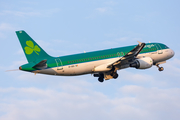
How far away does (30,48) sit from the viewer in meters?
50.8

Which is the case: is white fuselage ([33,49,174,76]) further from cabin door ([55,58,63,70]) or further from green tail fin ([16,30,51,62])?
green tail fin ([16,30,51,62])

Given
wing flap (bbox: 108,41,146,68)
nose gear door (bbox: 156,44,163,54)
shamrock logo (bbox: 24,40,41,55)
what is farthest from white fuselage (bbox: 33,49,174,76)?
shamrock logo (bbox: 24,40,41,55)

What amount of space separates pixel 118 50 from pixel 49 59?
12.1 meters

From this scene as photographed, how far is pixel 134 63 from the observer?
53.1m

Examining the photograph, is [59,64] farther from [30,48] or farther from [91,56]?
[91,56]

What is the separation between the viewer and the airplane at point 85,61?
49.5 m

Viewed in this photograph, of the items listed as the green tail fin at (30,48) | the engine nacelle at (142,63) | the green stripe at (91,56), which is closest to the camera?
the green tail fin at (30,48)

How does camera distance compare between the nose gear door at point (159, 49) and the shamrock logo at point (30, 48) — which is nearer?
the shamrock logo at point (30, 48)

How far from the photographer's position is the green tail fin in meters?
50.3

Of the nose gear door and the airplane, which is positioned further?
the nose gear door

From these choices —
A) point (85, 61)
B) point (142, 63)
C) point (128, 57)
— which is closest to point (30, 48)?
point (85, 61)

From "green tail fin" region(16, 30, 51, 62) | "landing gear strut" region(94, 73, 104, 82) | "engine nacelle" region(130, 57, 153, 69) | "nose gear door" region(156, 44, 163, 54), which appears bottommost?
"landing gear strut" region(94, 73, 104, 82)

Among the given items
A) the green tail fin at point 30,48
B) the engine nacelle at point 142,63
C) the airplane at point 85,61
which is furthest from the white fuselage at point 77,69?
the green tail fin at point 30,48

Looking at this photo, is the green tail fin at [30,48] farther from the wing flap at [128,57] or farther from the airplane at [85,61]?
the wing flap at [128,57]
